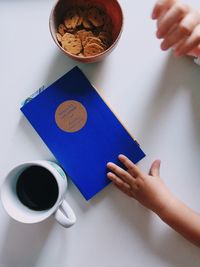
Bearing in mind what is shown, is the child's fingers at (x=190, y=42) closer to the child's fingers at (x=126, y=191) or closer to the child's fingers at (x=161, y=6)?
the child's fingers at (x=161, y=6)

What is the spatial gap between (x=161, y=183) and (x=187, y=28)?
25 centimetres

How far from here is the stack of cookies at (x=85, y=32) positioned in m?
0.56

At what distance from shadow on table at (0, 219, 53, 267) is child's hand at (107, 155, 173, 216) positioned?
141 millimetres

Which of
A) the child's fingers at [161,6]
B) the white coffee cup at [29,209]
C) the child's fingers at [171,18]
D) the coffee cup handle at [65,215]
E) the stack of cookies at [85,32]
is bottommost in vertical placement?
the coffee cup handle at [65,215]

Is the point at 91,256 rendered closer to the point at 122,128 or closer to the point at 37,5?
the point at 122,128

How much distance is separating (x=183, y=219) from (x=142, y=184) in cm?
8

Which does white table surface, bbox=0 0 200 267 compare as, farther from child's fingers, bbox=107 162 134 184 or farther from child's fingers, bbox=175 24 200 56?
child's fingers, bbox=175 24 200 56

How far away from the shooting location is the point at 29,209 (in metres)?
0.57

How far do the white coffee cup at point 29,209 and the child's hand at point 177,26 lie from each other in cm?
25

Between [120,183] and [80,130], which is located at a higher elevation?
[80,130]

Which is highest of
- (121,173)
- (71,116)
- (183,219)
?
(71,116)

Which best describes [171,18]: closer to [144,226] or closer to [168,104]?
[168,104]

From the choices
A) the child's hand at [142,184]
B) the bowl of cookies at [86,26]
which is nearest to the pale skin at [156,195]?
the child's hand at [142,184]

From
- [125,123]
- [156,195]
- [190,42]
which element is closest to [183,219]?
[156,195]
